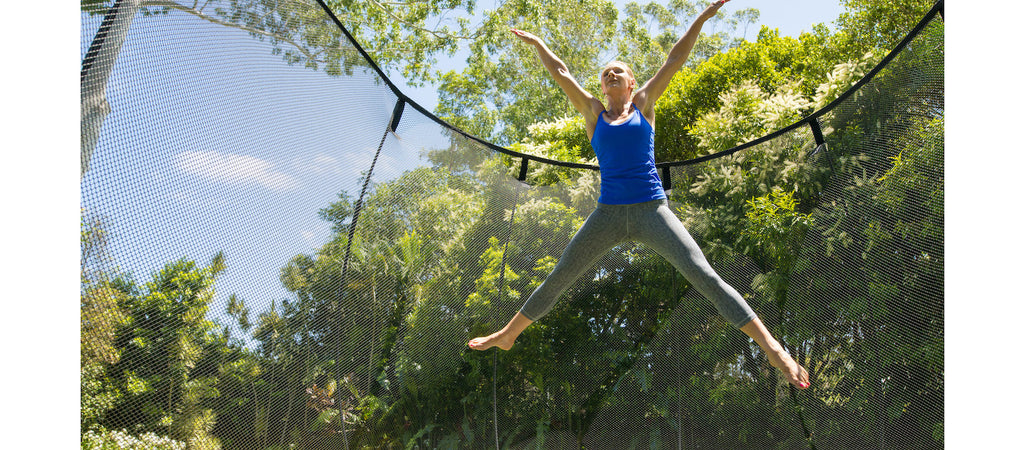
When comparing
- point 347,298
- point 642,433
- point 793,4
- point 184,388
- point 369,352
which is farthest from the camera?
point 793,4

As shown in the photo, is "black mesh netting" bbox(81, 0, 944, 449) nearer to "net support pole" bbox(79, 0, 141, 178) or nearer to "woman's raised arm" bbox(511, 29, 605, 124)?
"net support pole" bbox(79, 0, 141, 178)

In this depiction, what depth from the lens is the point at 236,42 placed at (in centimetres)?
197

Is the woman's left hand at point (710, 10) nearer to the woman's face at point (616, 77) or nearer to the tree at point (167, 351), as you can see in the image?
the woman's face at point (616, 77)

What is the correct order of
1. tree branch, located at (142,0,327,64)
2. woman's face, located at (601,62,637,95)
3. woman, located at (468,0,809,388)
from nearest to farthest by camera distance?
tree branch, located at (142,0,327,64)
woman, located at (468,0,809,388)
woman's face, located at (601,62,637,95)

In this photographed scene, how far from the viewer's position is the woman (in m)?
2.08

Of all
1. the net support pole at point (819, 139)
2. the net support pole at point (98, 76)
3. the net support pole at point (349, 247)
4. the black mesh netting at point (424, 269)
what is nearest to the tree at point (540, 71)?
the black mesh netting at point (424, 269)

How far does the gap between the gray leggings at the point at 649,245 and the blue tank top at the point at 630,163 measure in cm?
3

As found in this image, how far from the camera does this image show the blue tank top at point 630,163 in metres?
2.15

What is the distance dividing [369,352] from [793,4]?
22.4 feet

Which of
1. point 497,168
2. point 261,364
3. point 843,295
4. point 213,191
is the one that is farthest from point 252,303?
point 843,295

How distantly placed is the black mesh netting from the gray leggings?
0.76 m

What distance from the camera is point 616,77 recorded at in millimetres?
2242

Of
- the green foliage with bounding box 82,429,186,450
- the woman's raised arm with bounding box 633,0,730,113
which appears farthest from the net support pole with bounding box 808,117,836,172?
the green foliage with bounding box 82,429,186,450

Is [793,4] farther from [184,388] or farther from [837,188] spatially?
[184,388]
